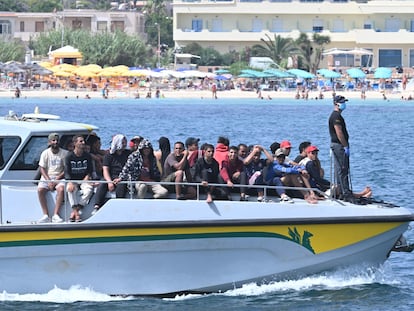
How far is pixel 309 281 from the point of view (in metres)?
15.4

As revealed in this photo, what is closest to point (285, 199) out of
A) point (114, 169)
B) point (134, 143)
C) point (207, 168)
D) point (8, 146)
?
point (207, 168)

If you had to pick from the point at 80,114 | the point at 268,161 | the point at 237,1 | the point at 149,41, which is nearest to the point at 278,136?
the point at 80,114

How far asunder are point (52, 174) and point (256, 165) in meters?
2.72

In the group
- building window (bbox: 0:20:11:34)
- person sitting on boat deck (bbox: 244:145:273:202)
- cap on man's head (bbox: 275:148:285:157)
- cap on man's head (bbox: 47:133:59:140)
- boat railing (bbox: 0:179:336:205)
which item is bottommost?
boat railing (bbox: 0:179:336:205)

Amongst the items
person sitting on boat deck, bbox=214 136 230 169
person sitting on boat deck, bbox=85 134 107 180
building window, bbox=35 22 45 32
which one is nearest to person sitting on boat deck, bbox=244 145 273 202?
person sitting on boat deck, bbox=214 136 230 169

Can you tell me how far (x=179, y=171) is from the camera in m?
15.1

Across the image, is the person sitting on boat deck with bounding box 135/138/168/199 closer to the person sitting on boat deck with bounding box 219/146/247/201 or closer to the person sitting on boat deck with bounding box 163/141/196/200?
the person sitting on boat deck with bounding box 163/141/196/200

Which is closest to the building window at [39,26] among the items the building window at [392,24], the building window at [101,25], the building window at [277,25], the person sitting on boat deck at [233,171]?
the building window at [101,25]

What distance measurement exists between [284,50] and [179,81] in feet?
52.4

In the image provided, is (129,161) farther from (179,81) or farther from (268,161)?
(179,81)

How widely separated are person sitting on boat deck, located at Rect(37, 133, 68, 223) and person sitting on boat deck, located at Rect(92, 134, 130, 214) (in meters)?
0.47

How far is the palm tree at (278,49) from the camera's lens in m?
108

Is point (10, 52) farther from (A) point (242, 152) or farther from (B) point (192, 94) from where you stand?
Result: (A) point (242, 152)

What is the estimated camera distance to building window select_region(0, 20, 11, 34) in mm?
127875
